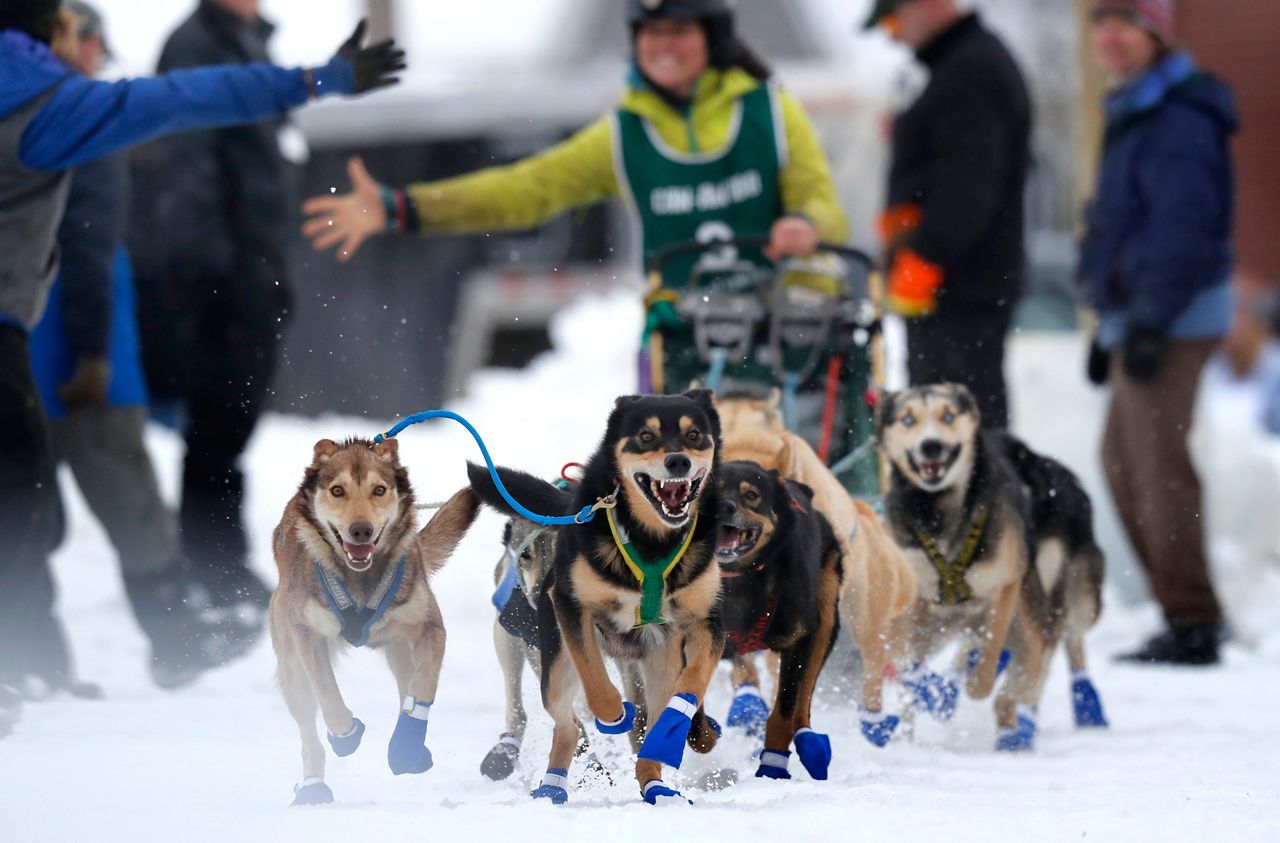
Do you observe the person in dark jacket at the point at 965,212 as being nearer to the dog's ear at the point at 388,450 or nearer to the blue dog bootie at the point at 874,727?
the blue dog bootie at the point at 874,727

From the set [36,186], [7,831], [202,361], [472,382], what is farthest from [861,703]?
[472,382]

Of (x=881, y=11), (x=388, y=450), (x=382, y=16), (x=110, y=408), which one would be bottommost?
(x=388, y=450)

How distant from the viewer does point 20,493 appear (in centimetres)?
460

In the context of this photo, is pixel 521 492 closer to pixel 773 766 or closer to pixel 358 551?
pixel 358 551

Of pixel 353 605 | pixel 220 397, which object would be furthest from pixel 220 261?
pixel 353 605

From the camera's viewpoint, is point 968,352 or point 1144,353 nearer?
point 968,352

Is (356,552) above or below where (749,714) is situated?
above

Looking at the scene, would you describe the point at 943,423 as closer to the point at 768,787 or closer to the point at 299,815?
the point at 768,787

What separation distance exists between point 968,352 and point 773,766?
2.44 metres

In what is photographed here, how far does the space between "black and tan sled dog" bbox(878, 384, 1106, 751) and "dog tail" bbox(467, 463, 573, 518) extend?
1297mm

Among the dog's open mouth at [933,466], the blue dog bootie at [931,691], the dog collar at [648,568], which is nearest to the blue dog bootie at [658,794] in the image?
the dog collar at [648,568]

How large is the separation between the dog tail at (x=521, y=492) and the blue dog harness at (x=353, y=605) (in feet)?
0.97

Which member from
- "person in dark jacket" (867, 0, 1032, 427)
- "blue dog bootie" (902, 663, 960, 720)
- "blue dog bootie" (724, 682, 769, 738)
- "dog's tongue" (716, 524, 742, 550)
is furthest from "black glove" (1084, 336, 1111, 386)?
"dog's tongue" (716, 524, 742, 550)

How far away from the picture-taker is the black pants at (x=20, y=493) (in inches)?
179
